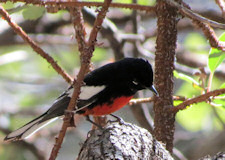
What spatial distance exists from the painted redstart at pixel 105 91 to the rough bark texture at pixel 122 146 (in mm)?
280

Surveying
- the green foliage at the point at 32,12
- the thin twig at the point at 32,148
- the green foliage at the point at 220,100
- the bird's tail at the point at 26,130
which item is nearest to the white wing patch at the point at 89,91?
the bird's tail at the point at 26,130

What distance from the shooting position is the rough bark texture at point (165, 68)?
1.90 metres

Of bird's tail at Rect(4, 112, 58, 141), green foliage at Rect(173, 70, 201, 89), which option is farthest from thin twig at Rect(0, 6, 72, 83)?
green foliage at Rect(173, 70, 201, 89)

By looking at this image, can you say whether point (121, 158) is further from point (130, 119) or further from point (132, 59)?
point (130, 119)

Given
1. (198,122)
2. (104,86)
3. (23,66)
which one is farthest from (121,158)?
(23,66)

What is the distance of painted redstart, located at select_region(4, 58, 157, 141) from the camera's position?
2100 mm

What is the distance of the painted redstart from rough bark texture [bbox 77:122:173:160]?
0.92 feet

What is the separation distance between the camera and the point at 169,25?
1943 millimetres

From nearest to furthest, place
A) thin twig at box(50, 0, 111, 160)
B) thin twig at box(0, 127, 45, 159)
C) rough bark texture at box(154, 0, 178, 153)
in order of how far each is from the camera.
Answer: thin twig at box(50, 0, 111, 160)
rough bark texture at box(154, 0, 178, 153)
thin twig at box(0, 127, 45, 159)

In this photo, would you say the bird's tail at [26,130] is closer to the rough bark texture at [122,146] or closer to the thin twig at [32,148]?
the rough bark texture at [122,146]

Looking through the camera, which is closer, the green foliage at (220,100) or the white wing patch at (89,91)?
the green foliage at (220,100)

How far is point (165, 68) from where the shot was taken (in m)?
1.93

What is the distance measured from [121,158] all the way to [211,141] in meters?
Answer: 1.79

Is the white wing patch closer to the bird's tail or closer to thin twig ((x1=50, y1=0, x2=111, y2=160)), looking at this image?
the bird's tail
